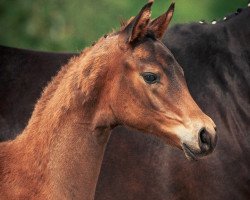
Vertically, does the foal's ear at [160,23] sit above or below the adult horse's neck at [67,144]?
above

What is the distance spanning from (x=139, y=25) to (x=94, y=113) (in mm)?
643

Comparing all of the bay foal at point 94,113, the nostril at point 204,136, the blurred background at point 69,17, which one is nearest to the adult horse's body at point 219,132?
the bay foal at point 94,113

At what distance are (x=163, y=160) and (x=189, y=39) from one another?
0.99m

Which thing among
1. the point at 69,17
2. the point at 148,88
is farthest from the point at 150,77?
the point at 69,17

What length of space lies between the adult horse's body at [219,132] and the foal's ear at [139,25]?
1315 millimetres

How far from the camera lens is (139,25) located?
6078 millimetres

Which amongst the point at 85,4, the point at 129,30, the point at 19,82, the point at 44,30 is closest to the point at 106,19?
the point at 85,4

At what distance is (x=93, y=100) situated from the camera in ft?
20.2

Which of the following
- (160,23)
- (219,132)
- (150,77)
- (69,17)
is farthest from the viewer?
(69,17)

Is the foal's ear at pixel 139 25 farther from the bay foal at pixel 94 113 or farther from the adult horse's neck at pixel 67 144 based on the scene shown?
the adult horse's neck at pixel 67 144

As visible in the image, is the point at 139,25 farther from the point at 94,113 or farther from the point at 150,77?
the point at 94,113

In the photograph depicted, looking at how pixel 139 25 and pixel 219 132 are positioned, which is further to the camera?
pixel 219 132

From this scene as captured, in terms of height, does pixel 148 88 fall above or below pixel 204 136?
above

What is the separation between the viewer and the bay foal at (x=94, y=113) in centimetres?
604
